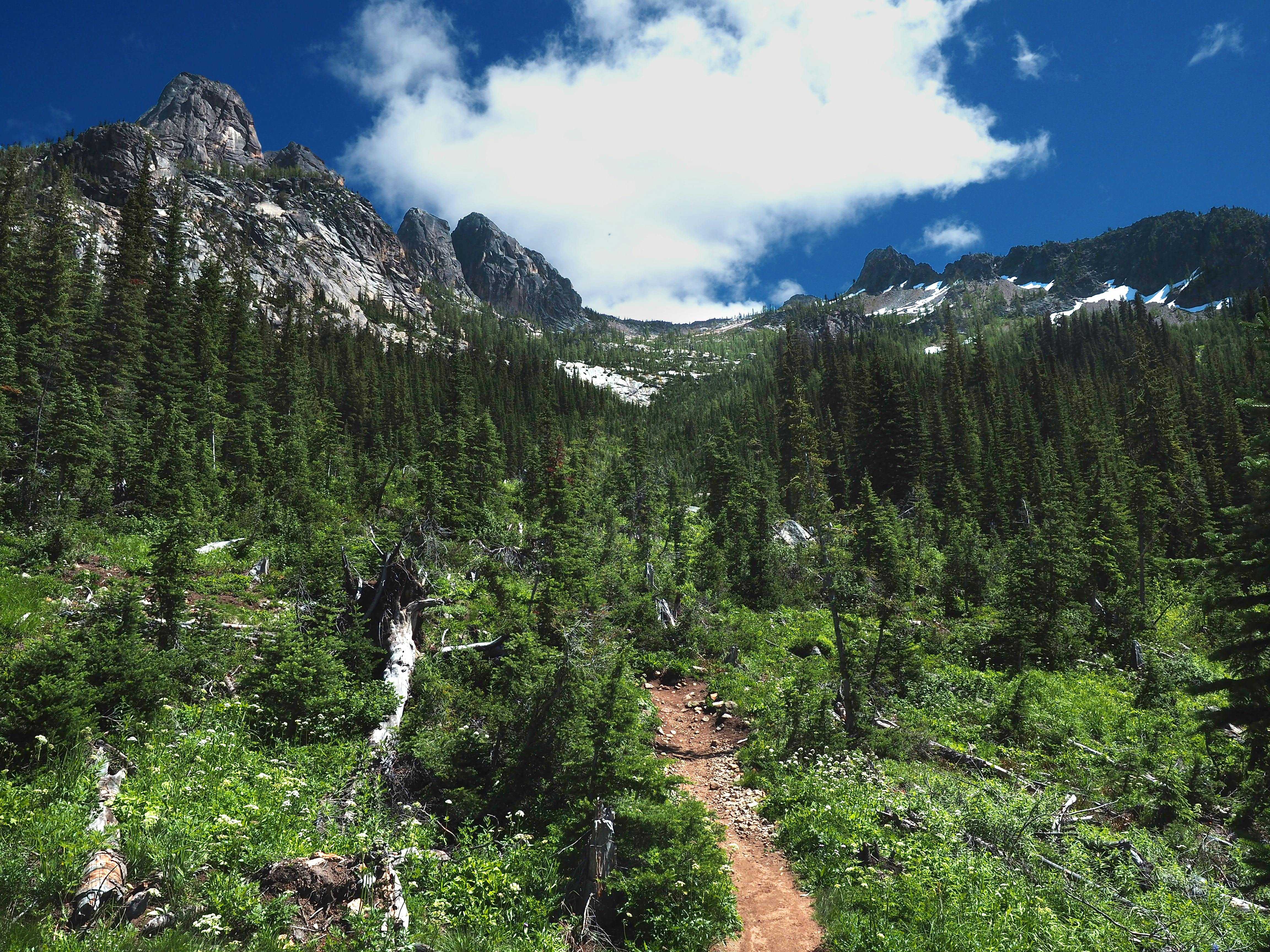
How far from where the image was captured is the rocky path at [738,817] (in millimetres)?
7820

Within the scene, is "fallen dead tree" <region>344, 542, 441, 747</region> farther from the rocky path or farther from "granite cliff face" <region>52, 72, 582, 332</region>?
"granite cliff face" <region>52, 72, 582, 332</region>

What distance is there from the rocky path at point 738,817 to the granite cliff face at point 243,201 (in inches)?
3944

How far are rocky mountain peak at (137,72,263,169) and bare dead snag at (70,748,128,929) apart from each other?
754 feet

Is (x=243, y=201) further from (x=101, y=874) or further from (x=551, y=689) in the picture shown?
(x=101, y=874)

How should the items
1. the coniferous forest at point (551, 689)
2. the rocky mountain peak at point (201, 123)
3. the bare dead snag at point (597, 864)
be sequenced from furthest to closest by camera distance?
the rocky mountain peak at point (201, 123) < the bare dead snag at point (597, 864) < the coniferous forest at point (551, 689)

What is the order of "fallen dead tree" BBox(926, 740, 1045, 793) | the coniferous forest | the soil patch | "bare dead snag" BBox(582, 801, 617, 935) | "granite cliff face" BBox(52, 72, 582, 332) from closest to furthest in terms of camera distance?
the soil patch
the coniferous forest
"bare dead snag" BBox(582, 801, 617, 935)
"fallen dead tree" BBox(926, 740, 1045, 793)
"granite cliff face" BBox(52, 72, 582, 332)

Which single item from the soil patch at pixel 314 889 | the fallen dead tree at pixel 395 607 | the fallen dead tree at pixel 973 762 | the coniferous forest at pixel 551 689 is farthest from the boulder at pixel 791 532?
the soil patch at pixel 314 889

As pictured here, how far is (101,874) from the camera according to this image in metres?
4.83

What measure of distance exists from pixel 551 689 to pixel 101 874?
5.85 metres

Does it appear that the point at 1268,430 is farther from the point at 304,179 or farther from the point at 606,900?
the point at 304,179

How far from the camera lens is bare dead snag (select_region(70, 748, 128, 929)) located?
4.52 metres

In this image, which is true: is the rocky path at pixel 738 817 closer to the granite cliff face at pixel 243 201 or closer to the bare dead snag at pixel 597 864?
the bare dead snag at pixel 597 864

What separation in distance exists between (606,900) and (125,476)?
27.7 meters

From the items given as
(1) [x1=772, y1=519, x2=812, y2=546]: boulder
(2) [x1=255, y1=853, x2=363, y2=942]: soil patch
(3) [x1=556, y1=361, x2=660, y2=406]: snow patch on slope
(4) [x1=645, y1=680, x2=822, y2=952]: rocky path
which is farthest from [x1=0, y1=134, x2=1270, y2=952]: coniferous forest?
(3) [x1=556, y1=361, x2=660, y2=406]: snow patch on slope
